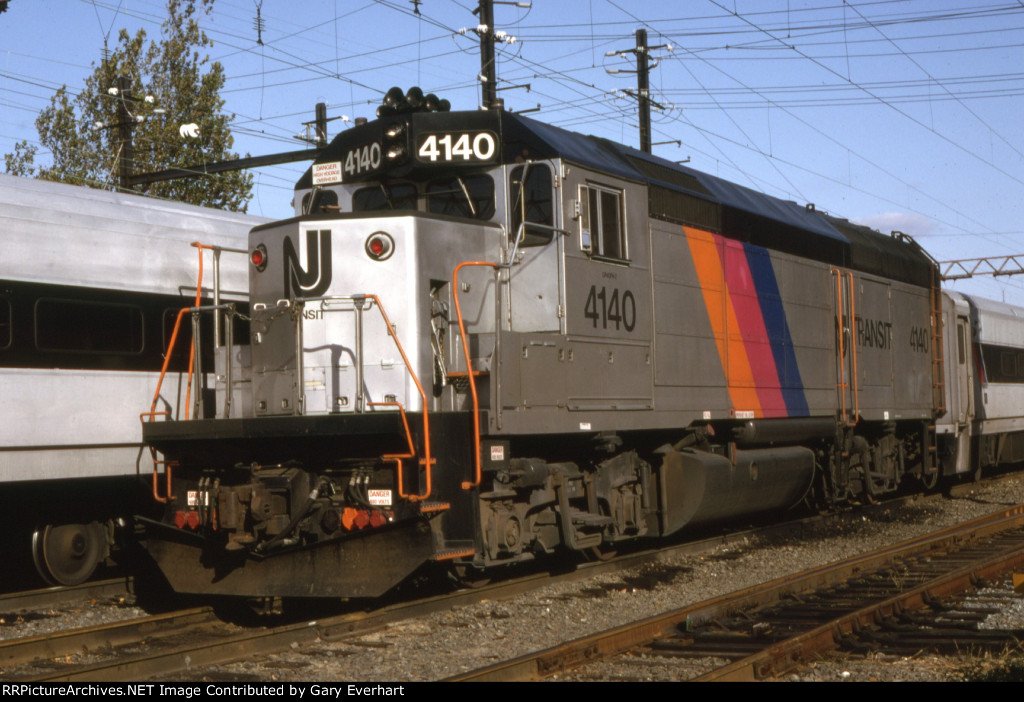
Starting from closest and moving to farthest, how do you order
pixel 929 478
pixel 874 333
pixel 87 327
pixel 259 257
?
pixel 259 257 → pixel 87 327 → pixel 874 333 → pixel 929 478

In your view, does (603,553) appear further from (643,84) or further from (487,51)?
(643,84)

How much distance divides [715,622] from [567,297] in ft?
9.11

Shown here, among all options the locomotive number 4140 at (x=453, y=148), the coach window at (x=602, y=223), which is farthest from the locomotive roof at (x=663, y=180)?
the coach window at (x=602, y=223)

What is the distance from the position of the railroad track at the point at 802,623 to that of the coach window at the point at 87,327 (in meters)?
5.57

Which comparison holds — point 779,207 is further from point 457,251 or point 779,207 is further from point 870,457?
point 457,251

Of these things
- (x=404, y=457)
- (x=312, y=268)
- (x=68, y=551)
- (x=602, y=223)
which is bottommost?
(x=68, y=551)

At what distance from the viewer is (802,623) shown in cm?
773

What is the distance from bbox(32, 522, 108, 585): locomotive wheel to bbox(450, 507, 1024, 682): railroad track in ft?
18.5

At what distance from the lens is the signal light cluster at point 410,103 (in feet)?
29.7

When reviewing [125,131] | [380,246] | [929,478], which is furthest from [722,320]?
[125,131]

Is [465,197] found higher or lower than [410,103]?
lower

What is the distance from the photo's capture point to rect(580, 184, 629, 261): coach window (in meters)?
9.21

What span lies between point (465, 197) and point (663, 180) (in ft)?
8.19
